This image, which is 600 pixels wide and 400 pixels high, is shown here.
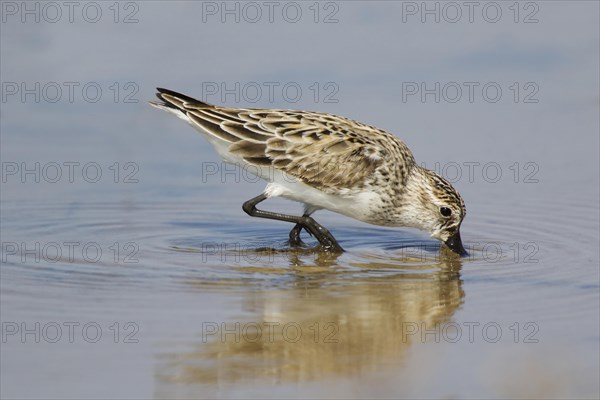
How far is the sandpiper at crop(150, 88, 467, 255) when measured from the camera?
11266 millimetres

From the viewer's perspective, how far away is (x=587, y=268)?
1022 centimetres

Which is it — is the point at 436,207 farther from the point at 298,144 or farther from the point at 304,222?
the point at 298,144

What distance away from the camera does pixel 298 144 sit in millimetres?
11328

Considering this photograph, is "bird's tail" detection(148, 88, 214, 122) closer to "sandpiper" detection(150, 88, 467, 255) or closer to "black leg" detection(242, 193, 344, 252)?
"sandpiper" detection(150, 88, 467, 255)

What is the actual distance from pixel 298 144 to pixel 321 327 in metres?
3.25

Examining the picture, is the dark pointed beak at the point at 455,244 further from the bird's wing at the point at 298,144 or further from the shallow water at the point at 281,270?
the bird's wing at the point at 298,144

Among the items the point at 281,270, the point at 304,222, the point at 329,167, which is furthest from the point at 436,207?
the point at 281,270

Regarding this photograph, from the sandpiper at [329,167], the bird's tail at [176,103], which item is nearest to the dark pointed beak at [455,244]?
the sandpiper at [329,167]

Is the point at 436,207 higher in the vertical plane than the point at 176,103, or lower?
lower

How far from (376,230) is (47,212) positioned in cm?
331

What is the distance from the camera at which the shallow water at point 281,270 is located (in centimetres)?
735

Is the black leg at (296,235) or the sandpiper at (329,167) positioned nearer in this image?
the sandpiper at (329,167)

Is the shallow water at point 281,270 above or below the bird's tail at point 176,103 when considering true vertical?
below

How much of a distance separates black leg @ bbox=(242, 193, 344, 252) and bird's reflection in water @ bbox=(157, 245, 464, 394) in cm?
79
